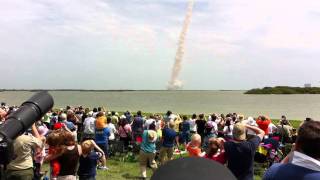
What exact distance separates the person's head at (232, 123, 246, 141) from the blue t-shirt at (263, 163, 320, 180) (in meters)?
2.90

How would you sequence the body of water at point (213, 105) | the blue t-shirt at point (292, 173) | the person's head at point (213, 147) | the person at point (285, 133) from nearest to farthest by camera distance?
the blue t-shirt at point (292, 173), the person's head at point (213, 147), the person at point (285, 133), the body of water at point (213, 105)

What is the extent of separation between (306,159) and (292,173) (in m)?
0.14

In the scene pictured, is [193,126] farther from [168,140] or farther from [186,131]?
[168,140]

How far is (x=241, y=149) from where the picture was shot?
21.0 feet

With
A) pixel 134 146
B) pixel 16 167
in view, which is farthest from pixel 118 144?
pixel 16 167

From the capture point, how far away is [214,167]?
1847 mm

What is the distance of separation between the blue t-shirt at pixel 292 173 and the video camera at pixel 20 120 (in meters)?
1.75

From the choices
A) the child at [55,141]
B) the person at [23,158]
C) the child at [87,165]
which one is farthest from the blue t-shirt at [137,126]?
the child at [55,141]

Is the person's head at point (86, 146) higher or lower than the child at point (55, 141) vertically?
lower

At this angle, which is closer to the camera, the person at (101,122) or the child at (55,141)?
the child at (55,141)

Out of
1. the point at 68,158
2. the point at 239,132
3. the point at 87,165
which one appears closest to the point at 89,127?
the point at 87,165

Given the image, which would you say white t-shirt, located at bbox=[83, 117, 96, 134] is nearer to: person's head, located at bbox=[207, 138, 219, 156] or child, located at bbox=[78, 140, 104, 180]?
child, located at bbox=[78, 140, 104, 180]

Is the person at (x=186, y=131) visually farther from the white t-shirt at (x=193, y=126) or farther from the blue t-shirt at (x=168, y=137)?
the blue t-shirt at (x=168, y=137)

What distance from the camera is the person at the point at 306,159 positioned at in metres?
3.19
